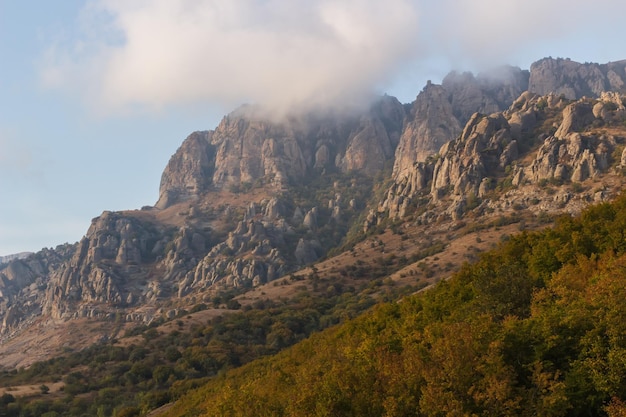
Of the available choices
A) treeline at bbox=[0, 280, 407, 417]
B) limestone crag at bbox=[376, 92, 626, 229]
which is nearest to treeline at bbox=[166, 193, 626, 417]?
treeline at bbox=[0, 280, 407, 417]

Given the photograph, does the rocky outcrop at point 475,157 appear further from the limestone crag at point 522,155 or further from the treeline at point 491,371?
the treeline at point 491,371

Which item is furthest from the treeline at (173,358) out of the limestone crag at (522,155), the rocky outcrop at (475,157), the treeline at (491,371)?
the treeline at (491,371)

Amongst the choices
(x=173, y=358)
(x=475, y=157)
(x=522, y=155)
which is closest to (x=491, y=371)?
(x=173, y=358)

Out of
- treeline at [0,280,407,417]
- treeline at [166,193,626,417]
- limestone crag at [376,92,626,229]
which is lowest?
treeline at [0,280,407,417]

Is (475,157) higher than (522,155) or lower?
higher

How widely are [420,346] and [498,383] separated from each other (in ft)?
36.0

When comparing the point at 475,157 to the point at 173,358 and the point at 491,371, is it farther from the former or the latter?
the point at 491,371

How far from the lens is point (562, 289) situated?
157 feet

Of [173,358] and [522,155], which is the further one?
[522,155]

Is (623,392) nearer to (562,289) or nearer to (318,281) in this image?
(562,289)

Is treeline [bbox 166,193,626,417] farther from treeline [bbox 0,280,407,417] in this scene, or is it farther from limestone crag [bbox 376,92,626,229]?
limestone crag [bbox 376,92,626,229]

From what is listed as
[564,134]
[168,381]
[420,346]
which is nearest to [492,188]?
[564,134]

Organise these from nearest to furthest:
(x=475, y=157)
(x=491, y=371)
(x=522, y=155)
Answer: (x=491, y=371) → (x=522, y=155) → (x=475, y=157)

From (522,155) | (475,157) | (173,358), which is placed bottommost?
(173,358)
